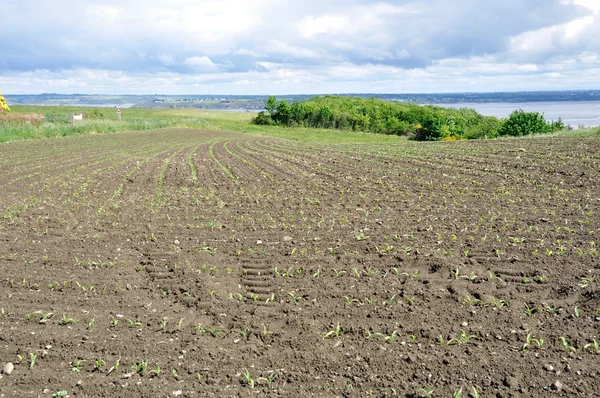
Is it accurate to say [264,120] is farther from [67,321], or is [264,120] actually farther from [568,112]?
[67,321]

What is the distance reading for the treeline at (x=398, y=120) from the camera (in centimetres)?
4538

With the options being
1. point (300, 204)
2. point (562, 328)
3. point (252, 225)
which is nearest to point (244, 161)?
point (300, 204)

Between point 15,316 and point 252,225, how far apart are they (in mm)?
4321

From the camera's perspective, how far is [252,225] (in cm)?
937

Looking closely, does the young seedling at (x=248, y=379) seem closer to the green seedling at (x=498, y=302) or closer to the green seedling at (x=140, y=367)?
the green seedling at (x=140, y=367)

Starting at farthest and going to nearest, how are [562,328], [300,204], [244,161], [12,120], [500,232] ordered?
[12,120] → [244,161] → [300,204] → [500,232] → [562,328]

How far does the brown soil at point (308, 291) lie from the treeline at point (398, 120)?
1396 inches

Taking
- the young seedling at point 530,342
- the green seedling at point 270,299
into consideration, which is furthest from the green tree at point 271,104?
the young seedling at point 530,342

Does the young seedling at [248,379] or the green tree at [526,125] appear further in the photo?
the green tree at [526,125]

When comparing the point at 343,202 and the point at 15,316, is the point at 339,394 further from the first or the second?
the point at 343,202

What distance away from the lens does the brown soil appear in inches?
→ 179

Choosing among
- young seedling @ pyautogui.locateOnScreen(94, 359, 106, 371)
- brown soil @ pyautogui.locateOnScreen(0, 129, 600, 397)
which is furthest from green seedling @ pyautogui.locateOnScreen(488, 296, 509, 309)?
young seedling @ pyautogui.locateOnScreen(94, 359, 106, 371)

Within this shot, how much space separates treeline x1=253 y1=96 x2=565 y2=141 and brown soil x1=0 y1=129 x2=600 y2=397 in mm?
35454

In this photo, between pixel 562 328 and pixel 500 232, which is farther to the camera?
pixel 500 232
